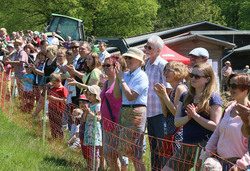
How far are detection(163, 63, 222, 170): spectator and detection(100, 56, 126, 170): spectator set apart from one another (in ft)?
4.09

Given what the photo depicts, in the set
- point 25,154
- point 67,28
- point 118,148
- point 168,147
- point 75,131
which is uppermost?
point 67,28

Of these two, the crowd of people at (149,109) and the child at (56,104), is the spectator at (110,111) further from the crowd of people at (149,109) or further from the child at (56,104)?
the child at (56,104)

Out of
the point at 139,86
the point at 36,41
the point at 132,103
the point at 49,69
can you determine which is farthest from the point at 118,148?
the point at 36,41

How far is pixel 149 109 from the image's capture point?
5719 mm

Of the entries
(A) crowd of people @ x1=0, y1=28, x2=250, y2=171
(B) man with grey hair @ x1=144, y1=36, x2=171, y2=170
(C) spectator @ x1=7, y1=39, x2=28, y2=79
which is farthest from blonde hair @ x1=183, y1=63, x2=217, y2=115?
(C) spectator @ x1=7, y1=39, x2=28, y2=79

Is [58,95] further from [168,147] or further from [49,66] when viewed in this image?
[168,147]

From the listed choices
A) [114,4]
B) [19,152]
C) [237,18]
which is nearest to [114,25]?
[114,4]

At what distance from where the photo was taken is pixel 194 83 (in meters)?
4.52

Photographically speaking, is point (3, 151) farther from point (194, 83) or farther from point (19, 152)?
point (194, 83)

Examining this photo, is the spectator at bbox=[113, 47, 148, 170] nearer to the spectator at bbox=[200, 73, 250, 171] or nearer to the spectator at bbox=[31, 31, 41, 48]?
the spectator at bbox=[200, 73, 250, 171]

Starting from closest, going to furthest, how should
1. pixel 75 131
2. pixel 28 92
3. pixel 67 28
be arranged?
pixel 75 131 < pixel 28 92 < pixel 67 28

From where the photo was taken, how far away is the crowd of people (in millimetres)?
3996

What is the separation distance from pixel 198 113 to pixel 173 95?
2.75 ft

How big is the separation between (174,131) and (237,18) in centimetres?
5309
